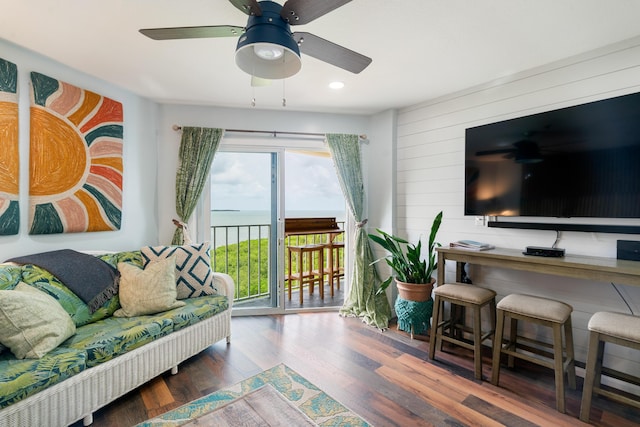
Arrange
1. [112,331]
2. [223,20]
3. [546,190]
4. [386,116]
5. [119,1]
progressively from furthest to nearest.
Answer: [386,116]
[546,190]
[112,331]
[223,20]
[119,1]

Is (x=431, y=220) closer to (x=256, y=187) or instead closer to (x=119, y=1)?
(x=256, y=187)

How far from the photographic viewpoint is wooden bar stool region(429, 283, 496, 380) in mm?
2287

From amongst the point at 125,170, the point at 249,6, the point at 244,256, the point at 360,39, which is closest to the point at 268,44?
the point at 249,6

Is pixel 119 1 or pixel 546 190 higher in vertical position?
pixel 119 1

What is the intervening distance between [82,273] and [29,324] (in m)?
0.64

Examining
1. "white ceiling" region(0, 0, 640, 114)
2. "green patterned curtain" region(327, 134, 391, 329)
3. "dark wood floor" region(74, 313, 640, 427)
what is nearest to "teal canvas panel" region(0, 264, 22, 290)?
"dark wood floor" region(74, 313, 640, 427)

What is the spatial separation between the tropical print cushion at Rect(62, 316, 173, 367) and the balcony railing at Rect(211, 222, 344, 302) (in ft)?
4.68

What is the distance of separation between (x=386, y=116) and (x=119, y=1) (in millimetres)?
2656

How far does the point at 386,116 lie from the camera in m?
3.54

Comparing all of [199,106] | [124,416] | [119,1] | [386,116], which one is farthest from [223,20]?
[124,416]

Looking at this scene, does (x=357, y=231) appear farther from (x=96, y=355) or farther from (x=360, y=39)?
(x=96, y=355)

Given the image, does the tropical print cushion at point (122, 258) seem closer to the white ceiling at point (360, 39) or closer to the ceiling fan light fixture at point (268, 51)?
the white ceiling at point (360, 39)

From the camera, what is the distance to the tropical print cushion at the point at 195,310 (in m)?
2.30

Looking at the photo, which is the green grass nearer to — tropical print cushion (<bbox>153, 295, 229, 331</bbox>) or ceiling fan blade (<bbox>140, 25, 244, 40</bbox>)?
tropical print cushion (<bbox>153, 295, 229, 331</bbox>)
